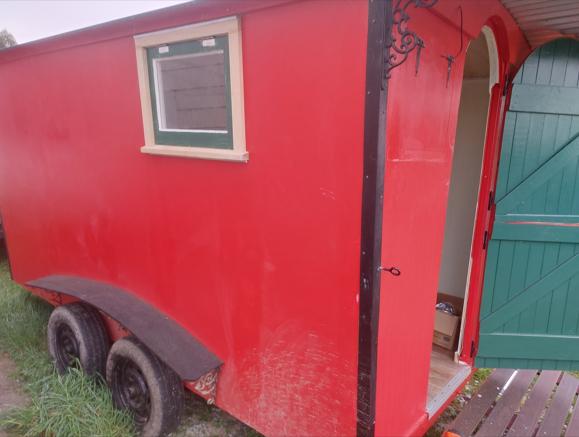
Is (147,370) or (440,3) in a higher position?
(440,3)

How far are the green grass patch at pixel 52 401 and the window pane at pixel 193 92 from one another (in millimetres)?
2227

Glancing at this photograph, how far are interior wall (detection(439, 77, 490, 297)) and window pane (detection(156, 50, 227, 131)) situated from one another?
2.64 meters

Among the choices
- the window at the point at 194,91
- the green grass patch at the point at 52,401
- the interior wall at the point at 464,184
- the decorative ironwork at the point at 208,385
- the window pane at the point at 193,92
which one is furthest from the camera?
the interior wall at the point at 464,184

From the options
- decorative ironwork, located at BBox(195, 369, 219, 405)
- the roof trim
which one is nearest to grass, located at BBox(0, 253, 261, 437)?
decorative ironwork, located at BBox(195, 369, 219, 405)

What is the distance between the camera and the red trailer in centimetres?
195

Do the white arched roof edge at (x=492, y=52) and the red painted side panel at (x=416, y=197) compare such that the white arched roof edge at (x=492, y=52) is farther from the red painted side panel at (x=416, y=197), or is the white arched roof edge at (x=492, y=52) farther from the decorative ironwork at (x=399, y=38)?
the decorative ironwork at (x=399, y=38)

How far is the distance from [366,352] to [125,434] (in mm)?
2072

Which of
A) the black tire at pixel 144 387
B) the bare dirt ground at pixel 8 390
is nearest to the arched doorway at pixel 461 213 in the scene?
the black tire at pixel 144 387

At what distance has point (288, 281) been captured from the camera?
2264mm

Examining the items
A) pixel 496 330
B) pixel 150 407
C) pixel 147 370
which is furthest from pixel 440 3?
pixel 150 407

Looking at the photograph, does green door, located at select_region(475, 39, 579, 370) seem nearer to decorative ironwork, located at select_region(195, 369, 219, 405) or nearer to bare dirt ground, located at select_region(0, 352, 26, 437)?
decorative ironwork, located at select_region(195, 369, 219, 405)

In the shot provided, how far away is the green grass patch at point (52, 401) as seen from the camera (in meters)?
Answer: 2.98

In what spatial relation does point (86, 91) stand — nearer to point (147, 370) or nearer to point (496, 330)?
point (147, 370)

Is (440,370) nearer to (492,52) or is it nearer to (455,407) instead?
(455,407)
